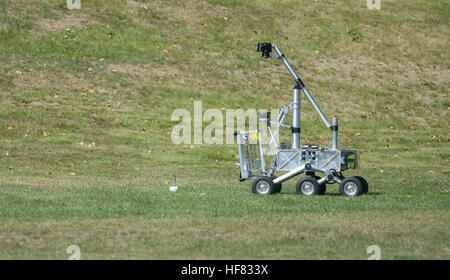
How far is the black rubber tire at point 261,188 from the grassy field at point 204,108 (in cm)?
34

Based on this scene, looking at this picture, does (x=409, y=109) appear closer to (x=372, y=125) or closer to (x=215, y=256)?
(x=372, y=125)

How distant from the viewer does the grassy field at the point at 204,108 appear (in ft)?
37.8

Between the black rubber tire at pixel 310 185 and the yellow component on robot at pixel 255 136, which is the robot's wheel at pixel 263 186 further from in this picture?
the yellow component on robot at pixel 255 136

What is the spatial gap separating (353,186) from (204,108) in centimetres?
1718

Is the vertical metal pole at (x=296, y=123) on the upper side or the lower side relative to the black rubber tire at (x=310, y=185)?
upper

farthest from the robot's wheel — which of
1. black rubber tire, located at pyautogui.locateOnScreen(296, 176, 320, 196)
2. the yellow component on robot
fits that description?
the yellow component on robot

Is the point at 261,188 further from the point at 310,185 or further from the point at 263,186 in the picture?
the point at 310,185

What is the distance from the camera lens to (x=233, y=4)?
44.2 meters

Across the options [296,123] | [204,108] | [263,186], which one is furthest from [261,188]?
[204,108]

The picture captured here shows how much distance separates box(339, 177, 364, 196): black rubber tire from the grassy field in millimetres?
414

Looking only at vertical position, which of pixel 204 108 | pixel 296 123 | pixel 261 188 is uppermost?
pixel 204 108

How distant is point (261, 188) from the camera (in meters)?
16.6

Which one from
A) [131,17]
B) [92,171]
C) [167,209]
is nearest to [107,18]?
[131,17]

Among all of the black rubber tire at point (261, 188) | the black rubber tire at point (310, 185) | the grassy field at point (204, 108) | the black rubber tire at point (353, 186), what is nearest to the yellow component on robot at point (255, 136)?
the black rubber tire at point (261, 188)
